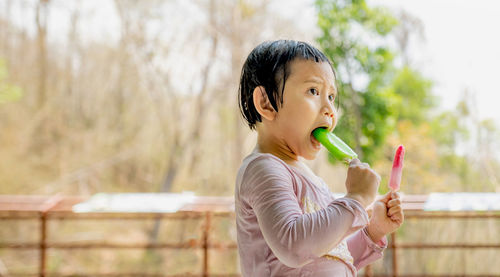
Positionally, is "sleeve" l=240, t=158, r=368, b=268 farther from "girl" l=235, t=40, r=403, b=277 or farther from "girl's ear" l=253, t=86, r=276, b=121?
"girl's ear" l=253, t=86, r=276, b=121

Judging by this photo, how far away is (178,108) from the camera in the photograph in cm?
745

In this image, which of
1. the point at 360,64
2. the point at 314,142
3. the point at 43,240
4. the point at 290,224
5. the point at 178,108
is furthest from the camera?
the point at 178,108

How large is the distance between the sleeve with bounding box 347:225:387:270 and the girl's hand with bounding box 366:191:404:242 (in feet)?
0.04

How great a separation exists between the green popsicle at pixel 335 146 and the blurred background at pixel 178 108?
17.6 ft

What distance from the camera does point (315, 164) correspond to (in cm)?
696

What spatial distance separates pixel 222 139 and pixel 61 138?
279 centimetres

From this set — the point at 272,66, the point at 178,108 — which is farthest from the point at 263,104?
the point at 178,108

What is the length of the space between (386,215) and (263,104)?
0.76 ft

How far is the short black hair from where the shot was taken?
0.59m

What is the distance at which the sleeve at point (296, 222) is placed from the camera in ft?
1.60

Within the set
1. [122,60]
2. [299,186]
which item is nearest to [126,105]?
[122,60]

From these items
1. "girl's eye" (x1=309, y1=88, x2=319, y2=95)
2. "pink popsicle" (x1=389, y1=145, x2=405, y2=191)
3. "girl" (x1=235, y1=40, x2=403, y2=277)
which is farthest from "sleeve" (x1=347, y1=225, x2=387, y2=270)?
"girl's eye" (x1=309, y1=88, x2=319, y2=95)

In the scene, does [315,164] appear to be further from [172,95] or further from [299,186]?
[299,186]

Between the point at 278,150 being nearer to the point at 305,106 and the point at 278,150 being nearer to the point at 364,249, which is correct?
the point at 305,106
